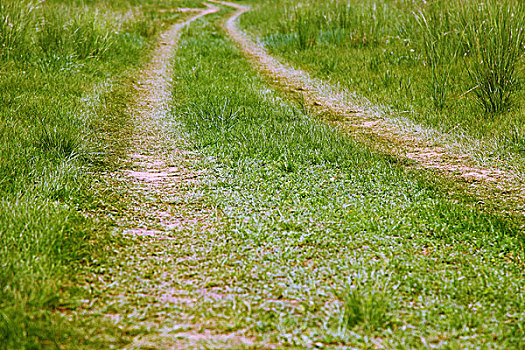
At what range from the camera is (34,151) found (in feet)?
13.9

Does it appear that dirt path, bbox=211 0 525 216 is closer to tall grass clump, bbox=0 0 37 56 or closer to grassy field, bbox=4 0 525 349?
grassy field, bbox=4 0 525 349

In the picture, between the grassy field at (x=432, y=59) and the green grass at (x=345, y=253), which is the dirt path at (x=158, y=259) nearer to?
the green grass at (x=345, y=253)

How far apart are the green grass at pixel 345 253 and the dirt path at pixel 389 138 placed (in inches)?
12.3

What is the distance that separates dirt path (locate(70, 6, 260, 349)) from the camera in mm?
2250

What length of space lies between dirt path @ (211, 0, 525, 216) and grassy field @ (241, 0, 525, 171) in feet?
0.73

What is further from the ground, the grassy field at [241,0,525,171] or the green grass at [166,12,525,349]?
the grassy field at [241,0,525,171]

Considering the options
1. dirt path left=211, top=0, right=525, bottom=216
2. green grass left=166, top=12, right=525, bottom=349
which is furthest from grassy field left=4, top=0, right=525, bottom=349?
dirt path left=211, top=0, right=525, bottom=216

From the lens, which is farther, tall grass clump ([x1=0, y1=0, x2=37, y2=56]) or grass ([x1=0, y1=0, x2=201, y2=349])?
tall grass clump ([x1=0, y1=0, x2=37, y2=56])

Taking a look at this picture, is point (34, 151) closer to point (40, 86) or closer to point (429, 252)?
point (40, 86)

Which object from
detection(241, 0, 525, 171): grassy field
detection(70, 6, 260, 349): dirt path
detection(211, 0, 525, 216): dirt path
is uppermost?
detection(241, 0, 525, 171): grassy field

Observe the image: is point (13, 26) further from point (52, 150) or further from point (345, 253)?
point (345, 253)

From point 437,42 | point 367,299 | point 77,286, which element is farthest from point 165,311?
point 437,42

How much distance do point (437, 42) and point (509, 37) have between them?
2377 millimetres

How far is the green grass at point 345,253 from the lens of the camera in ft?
7.57
